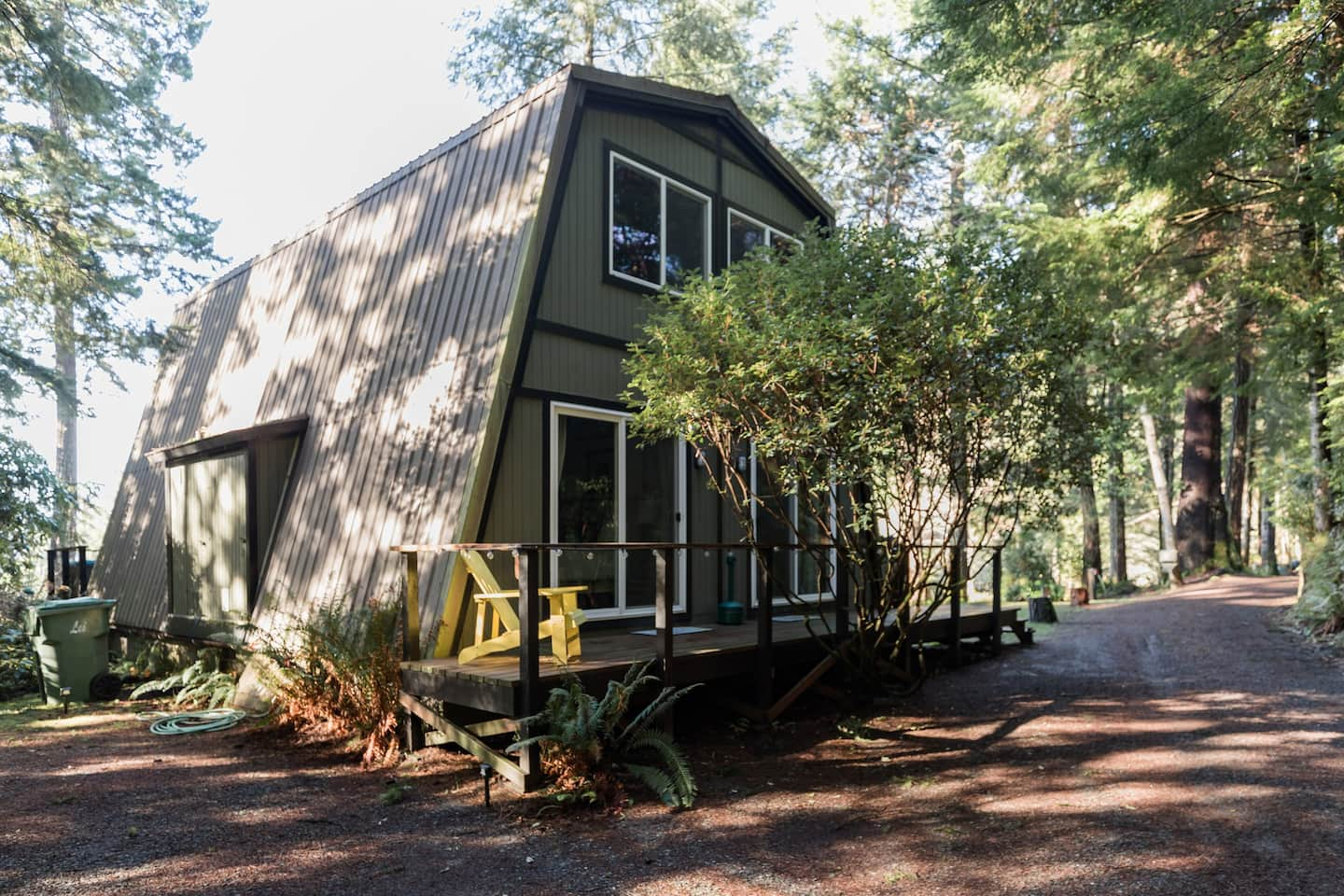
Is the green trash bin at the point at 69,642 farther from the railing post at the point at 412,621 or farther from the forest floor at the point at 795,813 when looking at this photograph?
the railing post at the point at 412,621

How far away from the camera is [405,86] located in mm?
41250

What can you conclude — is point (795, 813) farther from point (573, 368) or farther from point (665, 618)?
point (573, 368)

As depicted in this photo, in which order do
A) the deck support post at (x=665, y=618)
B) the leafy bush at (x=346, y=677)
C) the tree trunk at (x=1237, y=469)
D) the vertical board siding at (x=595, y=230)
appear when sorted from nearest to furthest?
the deck support post at (x=665, y=618), the leafy bush at (x=346, y=677), the vertical board siding at (x=595, y=230), the tree trunk at (x=1237, y=469)

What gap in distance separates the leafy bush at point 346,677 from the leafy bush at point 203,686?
Result: 122cm

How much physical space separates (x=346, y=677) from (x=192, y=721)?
2048mm

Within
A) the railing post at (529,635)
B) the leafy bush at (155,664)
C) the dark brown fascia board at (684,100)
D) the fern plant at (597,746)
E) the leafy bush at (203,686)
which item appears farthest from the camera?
the leafy bush at (155,664)

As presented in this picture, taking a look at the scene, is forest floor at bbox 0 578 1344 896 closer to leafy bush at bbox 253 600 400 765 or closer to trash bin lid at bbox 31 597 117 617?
leafy bush at bbox 253 600 400 765

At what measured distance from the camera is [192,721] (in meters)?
7.12

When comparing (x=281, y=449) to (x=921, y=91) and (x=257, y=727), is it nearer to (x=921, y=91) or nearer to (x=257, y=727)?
(x=257, y=727)

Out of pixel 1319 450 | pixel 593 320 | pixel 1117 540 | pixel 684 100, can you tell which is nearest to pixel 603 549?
pixel 593 320

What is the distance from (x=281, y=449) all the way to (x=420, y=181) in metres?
2.96

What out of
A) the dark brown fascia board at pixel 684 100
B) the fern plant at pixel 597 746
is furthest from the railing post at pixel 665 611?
the dark brown fascia board at pixel 684 100

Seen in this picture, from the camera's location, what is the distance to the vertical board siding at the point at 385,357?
22.4 feet

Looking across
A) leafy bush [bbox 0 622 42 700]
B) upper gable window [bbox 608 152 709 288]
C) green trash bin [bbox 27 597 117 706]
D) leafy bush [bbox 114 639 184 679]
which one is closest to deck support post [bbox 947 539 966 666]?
upper gable window [bbox 608 152 709 288]
